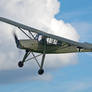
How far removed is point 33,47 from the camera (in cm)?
4294

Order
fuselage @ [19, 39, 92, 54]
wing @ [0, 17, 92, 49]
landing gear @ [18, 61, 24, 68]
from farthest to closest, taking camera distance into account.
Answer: landing gear @ [18, 61, 24, 68], fuselage @ [19, 39, 92, 54], wing @ [0, 17, 92, 49]

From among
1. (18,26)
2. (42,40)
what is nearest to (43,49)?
(42,40)

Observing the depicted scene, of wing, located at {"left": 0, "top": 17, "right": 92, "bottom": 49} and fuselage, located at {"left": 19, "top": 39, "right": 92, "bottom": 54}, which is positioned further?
fuselage, located at {"left": 19, "top": 39, "right": 92, "bottom": 54}

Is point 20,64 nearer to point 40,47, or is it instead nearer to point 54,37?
point 40,47

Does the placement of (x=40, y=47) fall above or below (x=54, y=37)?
below

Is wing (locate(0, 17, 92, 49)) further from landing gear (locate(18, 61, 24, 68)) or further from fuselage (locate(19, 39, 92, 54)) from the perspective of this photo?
landing gear (locate(18, 61, 24, 68))

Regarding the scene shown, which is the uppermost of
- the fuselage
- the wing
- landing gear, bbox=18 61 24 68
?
the wing

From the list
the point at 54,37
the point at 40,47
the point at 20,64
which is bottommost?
the point at 20,64

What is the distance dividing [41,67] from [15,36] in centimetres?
492

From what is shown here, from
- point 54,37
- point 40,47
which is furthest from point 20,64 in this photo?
point 54,37

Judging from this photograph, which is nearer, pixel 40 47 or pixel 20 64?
pixel 40 47

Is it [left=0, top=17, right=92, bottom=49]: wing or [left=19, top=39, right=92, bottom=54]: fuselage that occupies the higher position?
[left=0, top=17, right=92, bottom=49]: wing

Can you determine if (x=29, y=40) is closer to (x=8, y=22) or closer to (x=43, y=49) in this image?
(x=43, y=49)

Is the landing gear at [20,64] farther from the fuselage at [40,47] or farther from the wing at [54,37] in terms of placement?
the wing at [54,37]
